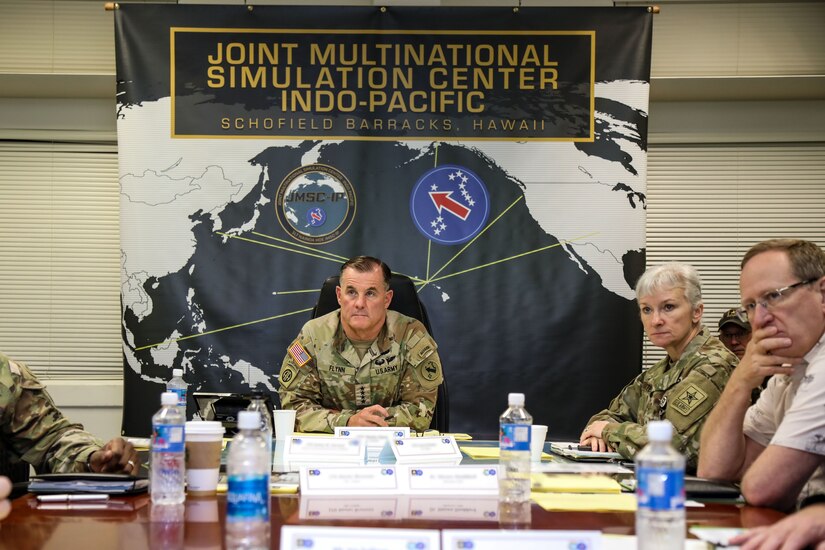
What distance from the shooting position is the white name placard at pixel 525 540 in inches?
51.2

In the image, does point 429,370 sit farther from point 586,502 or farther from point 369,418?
point 586,502

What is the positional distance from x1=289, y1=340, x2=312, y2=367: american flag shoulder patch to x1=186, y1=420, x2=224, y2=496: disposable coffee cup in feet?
5.79

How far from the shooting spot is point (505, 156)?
454 centimetres

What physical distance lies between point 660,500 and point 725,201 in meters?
4.57

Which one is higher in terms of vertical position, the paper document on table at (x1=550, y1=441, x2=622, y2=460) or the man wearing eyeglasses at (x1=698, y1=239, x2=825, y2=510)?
the man wearing eyeglasses at (x1=698, y1=239, x2=825, y2=510)

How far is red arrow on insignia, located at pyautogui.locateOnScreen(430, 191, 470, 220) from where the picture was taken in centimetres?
455

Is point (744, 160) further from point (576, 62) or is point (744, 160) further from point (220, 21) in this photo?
point (220, 21)

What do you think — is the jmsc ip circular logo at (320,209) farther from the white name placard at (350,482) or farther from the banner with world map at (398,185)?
the white name placard at (350,482)

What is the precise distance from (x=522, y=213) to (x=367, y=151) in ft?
2.89

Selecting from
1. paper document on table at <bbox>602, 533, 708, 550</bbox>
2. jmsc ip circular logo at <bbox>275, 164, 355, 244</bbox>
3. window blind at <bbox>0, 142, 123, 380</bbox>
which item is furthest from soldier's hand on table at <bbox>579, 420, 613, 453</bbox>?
window blind at <bbox>0, 142, 123, 380</bbox>

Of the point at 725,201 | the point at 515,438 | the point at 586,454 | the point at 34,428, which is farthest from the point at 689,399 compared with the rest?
the point at 725,201

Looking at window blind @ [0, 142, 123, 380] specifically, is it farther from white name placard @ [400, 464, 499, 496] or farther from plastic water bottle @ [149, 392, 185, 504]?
white name placard @ [400, 464, 499, 496]

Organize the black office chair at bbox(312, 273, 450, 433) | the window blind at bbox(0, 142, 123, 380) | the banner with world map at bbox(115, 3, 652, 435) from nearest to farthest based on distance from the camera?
the black office chair at bbox(312, 273, 450, 433)
the banner with world map at bbox(115, 3, 652, 435)
the window blind at bbox(0, 142, 123, 380)

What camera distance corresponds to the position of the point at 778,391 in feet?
7.28
